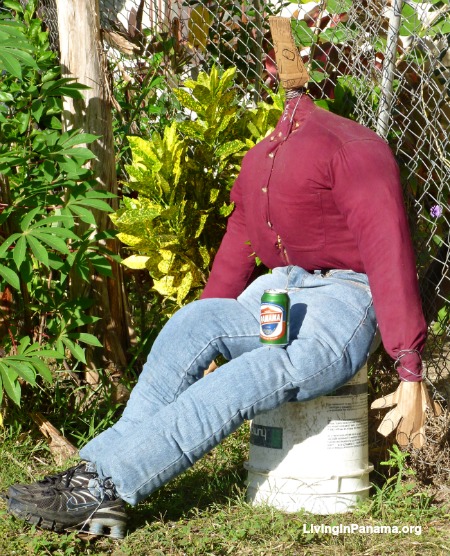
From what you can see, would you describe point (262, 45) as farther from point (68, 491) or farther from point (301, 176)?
point (68, 491)

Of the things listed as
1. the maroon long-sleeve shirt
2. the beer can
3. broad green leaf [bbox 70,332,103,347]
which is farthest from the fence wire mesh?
broad green leaf [bbox 70,332,103,347]

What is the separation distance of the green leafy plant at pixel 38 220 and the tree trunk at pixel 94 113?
Answer: 0.27 ft

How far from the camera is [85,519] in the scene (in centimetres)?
302

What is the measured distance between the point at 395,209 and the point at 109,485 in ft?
4.22

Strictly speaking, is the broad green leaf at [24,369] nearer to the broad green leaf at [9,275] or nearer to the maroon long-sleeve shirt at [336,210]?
the broad green leaf at [9,275]

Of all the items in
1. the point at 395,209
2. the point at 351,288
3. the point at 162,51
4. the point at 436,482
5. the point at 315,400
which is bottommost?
the point at 436,482

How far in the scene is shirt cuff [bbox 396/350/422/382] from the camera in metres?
2.85

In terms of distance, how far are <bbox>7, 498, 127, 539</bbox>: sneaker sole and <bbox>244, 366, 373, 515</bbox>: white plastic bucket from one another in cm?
51

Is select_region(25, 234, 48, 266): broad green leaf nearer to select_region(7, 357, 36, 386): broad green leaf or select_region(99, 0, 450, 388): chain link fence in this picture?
select_region(7, 357, 36, 386): broad green leaf

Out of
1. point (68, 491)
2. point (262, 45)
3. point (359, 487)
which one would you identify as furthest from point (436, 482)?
point (262, 45)

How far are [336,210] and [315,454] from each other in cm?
83

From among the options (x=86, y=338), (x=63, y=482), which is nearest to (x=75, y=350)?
(x=86, y=338)

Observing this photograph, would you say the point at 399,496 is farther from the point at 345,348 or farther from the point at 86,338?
the point at 86,338

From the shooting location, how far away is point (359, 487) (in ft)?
10.5
